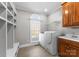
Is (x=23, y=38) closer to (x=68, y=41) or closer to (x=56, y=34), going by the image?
(x=56, y=34)

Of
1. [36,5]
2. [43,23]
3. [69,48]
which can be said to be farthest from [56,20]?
[69,48]

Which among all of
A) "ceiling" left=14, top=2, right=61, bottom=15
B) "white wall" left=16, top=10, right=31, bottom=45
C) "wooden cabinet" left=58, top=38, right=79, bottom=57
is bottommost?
"wooden cabinet" left=58, top=38, right=79, bottom=57

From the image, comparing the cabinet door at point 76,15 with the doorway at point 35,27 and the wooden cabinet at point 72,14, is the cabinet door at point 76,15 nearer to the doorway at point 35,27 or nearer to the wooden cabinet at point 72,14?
the wooden cabinet at point 72,14

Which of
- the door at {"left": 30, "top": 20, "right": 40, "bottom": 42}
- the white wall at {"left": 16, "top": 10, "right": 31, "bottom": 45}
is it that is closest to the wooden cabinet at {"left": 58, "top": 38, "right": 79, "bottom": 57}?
the white wall at {"left": 16, "top": 10, "right": 31, "bottom": 45}

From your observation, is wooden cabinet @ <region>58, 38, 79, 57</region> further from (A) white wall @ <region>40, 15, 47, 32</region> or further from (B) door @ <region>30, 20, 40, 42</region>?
(A) white wall @ <region>40, 15, 47, 32</region>

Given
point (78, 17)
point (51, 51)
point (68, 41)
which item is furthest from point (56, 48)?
point (78, 17)

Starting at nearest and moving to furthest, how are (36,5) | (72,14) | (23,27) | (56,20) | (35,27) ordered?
1. (72,14)
2. (36,5)
3. (56,20)
4. (23,27)
5. (35,27)

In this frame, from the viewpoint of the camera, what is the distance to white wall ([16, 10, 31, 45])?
4984 mm

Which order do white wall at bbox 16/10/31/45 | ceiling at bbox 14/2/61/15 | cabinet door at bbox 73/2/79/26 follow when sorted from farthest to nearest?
white wall at bbox 16/10/31/45, ceiling at bbox 14/2/61/15, cabinet door at bbox 73/2/79/26

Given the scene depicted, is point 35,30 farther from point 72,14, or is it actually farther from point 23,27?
point 72,14

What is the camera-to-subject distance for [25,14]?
5.34 metres

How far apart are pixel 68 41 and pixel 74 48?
1.07ft

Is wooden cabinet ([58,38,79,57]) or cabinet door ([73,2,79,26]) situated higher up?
cabinet door ([73,2,79,26])

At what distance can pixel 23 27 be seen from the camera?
17.2 feet
